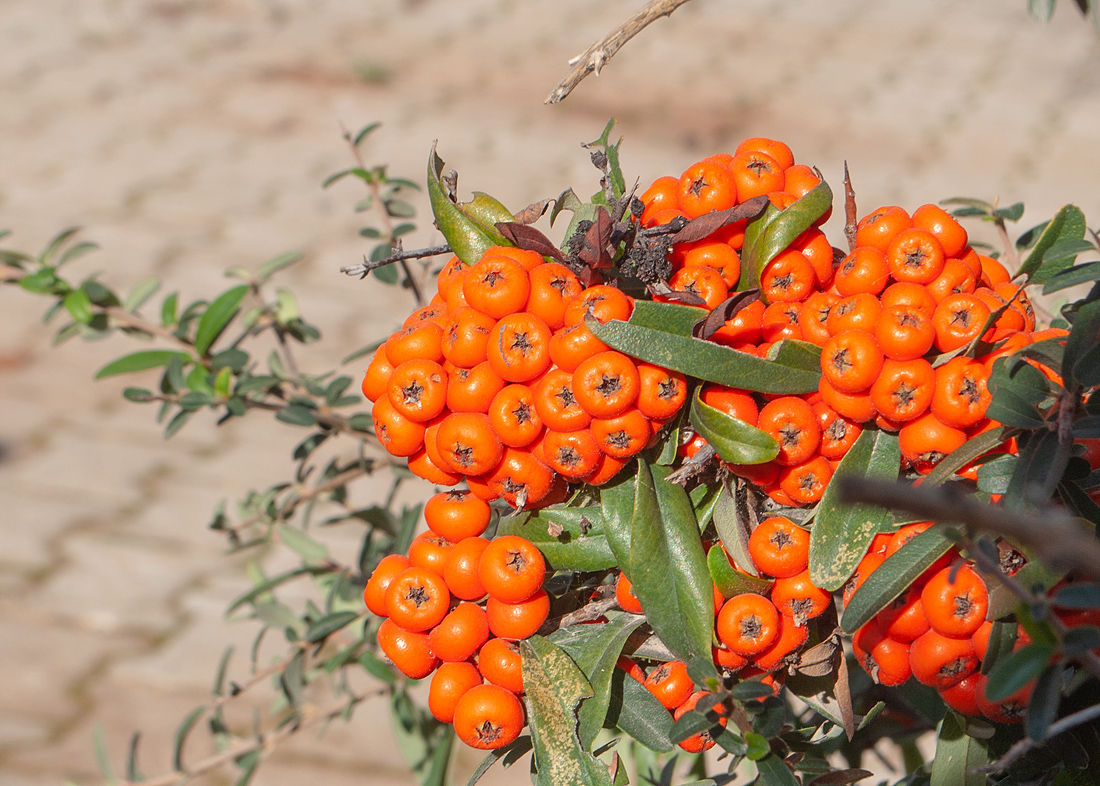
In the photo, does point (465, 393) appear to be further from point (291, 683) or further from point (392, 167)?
point (392, 167)

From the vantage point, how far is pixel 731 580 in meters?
0.93

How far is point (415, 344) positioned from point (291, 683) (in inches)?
35.6

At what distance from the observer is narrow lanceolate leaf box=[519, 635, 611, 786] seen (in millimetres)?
918

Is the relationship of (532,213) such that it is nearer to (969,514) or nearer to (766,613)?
(766,613)

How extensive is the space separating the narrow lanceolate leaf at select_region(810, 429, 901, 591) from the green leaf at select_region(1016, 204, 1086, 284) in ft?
0.96

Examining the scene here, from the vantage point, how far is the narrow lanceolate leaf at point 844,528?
88 centimetres

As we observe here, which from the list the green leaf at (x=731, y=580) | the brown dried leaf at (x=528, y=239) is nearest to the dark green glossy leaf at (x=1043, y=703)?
Answer: the green leaf at (x=731, y=580)

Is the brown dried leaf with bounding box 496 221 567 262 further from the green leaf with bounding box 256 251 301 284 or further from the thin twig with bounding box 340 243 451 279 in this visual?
the green leaf with bounding box 256 251 301 284

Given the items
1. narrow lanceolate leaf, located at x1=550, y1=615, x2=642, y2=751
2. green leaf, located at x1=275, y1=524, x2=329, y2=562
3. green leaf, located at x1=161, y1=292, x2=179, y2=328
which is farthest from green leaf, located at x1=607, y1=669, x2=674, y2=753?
green leaf, located at x1=161, y1=292, x2=179, y2=328

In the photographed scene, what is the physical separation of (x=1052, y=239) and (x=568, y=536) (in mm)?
583

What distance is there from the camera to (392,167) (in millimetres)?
5660

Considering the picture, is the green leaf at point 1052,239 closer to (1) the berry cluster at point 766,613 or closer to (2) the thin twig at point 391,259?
(1) the berry cluster at point 766,613

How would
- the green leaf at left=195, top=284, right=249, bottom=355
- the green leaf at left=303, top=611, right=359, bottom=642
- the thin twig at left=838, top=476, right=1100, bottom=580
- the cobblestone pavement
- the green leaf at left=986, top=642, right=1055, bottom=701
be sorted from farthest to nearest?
the cobblestone pavement
the green leaf at left=195, top=284, right=249, bottom=355
the green leaf at left=303, top=611, right=359, bottom=642
the green leaf at left=986, top=642, right=1055, bottom=701
the thin twig at left=838, top=476, right=1100, bottom=580

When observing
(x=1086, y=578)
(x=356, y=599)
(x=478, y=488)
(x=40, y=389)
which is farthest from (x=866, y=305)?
(x=40, y=389)
